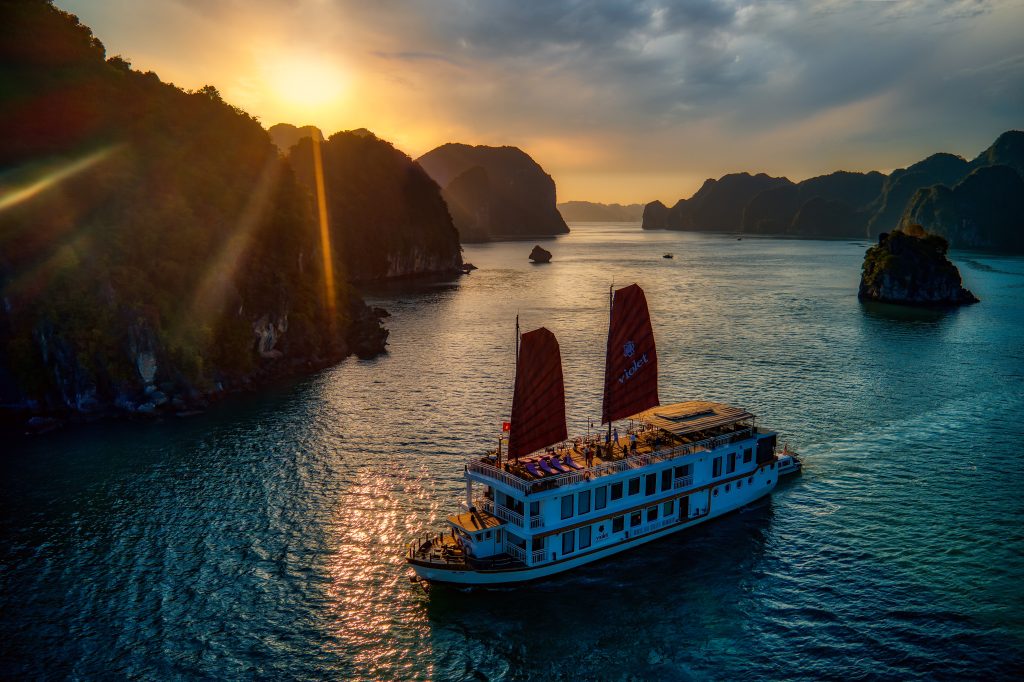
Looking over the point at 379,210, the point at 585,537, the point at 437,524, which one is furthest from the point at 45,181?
the point at 379,210

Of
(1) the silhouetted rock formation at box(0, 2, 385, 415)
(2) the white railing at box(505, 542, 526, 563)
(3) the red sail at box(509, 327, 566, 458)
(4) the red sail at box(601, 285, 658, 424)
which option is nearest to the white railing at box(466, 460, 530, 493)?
(3) the red sail at box(509, 327, 566, 458)

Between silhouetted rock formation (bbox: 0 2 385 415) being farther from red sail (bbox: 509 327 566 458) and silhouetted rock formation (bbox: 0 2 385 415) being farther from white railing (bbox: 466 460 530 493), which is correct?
red sail (bbox: 509 327 566 458)

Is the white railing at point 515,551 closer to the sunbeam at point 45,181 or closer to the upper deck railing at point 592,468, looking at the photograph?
the upper deck railing at point 592,468

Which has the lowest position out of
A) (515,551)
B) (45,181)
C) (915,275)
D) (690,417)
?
(515,551)

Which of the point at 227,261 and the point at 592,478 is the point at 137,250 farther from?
the point at 592,478

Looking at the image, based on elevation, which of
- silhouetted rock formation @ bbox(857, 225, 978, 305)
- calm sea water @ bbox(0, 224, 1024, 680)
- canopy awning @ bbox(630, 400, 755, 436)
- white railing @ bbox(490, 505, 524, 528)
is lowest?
calm sea water @ bbox(0, 224, 1024, 680)
